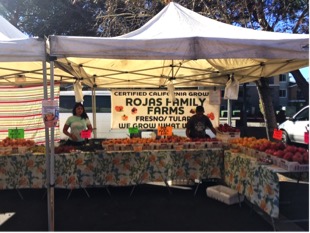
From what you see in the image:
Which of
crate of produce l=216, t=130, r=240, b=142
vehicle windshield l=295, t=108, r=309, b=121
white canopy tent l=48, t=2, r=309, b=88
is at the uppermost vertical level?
white canopy tent l=48, t=2, r=309, b=88

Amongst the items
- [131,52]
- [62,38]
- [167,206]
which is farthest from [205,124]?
[62,38]

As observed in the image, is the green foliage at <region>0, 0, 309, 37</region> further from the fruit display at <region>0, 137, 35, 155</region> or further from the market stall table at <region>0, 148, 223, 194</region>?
the fruit display at <region>0, 137, 35, 155</region>

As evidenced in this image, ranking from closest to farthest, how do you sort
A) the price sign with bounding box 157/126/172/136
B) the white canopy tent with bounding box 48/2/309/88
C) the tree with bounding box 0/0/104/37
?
the white canopy tent with bounding box 48/2/309/88
the price sign with bounding box 157/126/172/136
the tree with bounding box 0/0/104/37

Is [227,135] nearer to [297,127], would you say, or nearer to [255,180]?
[255,180]

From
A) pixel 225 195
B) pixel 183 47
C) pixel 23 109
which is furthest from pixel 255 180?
pixel 23 109

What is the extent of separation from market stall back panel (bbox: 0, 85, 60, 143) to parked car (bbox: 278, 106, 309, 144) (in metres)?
8.58

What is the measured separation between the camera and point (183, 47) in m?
4.26

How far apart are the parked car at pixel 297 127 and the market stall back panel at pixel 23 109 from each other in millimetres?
8579

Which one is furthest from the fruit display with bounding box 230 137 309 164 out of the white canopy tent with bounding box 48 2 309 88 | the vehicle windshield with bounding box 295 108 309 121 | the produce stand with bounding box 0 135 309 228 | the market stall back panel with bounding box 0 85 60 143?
the vehicle windshield with bounding box 295 108 309 121

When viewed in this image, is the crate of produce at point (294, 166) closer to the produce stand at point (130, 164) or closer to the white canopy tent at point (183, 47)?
the produce stand at point (130, 164)

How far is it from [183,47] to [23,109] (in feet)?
20.3

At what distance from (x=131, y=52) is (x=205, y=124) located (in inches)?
141

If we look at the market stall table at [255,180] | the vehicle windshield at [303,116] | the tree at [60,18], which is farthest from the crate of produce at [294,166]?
the tree at [60,18]

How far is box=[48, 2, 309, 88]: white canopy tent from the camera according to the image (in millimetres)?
4137
